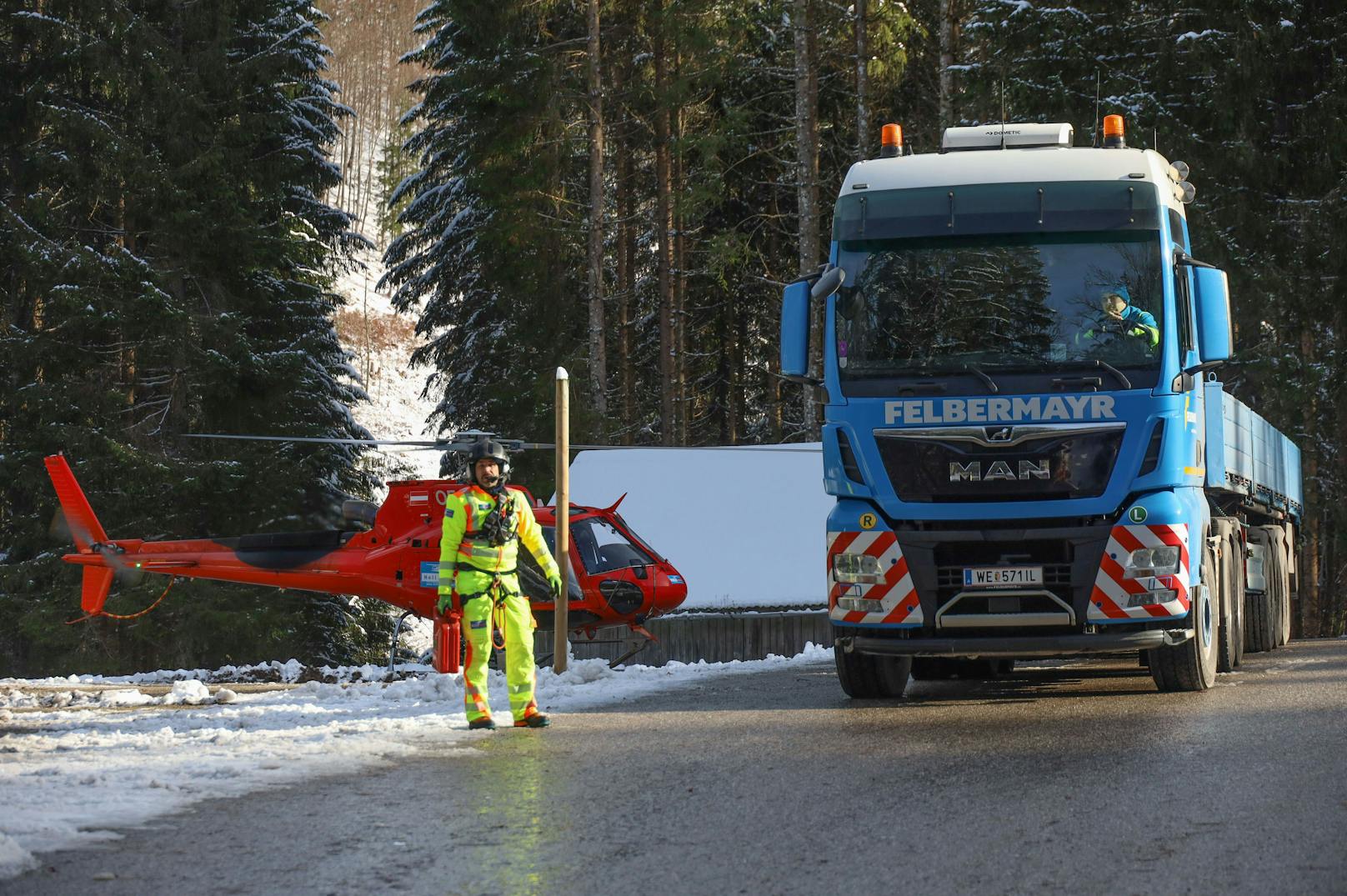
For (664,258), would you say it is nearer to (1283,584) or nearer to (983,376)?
(1283,584)

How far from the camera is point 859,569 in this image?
11.6 meters

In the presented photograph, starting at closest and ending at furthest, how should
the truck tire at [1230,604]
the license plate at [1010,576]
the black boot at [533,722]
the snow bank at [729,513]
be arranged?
the black boot at [533,722] → the license plate at [1010,576] → the truck tire at [1230,604] → the snow bank at [729,513]

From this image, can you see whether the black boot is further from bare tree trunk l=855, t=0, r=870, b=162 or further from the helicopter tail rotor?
bare tree trunk l=855, t=0, r=870, b=162

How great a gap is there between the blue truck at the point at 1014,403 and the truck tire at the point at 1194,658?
28 mm

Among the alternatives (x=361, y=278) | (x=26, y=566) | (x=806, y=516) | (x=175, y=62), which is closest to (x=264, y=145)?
(x=175, y=62)

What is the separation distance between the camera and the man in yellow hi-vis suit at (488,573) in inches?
436

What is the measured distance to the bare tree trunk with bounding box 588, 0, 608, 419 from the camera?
3575 cm

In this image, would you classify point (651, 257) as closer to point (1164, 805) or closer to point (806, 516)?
point (806, 516)

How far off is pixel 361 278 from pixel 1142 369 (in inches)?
3936

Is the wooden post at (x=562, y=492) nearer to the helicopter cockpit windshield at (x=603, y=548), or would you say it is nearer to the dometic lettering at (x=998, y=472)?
the dometic lettering at (x=998, y=472)

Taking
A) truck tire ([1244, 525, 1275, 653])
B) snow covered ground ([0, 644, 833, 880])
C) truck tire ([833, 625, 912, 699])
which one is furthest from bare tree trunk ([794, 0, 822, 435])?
truck tire ([833, 625, 912, 699])

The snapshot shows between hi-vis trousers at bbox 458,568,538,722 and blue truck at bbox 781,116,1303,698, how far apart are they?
2235 mm

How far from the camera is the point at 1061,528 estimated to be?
36.9ft

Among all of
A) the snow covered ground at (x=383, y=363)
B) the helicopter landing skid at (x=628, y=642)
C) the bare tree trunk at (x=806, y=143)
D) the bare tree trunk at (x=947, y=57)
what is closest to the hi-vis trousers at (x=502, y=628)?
the helicopter landing skid at (x=628, y=642)
